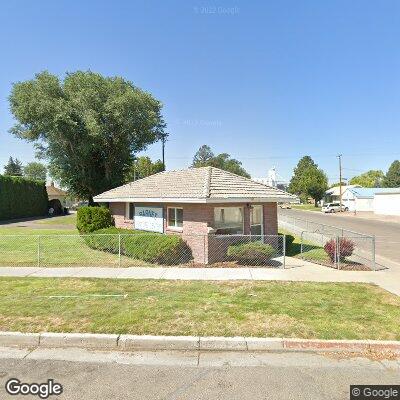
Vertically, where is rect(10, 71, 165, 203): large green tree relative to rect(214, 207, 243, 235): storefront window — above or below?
above

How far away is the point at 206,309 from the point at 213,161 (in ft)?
323

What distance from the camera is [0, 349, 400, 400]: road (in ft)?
13.6

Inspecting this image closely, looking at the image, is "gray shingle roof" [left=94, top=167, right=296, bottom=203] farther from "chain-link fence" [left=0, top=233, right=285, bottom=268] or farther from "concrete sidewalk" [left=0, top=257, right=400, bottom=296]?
"concrete sidewalk" [left=0, top=257, right=400, bottom=296]

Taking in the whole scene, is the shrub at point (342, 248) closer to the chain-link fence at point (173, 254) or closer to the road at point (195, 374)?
the chain-link fence at point (173, 254)

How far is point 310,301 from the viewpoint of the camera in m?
7.42

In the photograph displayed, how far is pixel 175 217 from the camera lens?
45.4 ft

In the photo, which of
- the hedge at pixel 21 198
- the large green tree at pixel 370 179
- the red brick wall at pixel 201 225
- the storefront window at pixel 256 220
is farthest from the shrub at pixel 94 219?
the large green tree at pixel 370 179

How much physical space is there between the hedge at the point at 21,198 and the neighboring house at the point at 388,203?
4662 centimetres

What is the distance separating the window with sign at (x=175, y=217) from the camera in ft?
44.6

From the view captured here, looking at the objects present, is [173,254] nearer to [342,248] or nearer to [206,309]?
[206,309]

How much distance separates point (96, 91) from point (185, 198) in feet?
79.9

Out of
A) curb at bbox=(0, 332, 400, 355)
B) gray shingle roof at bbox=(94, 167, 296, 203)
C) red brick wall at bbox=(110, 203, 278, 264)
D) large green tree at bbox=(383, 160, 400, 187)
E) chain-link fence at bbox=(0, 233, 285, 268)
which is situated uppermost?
large green tree at bbox=(383, 160, 400, 187)

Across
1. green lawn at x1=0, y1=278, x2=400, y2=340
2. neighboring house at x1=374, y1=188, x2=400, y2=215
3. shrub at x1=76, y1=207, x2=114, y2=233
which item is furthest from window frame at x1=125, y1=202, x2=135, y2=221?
neighboring house at x1=374, y1=188, x2=400, y2=215

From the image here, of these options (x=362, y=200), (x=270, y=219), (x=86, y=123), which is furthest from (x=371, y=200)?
(x=270, y=219)
